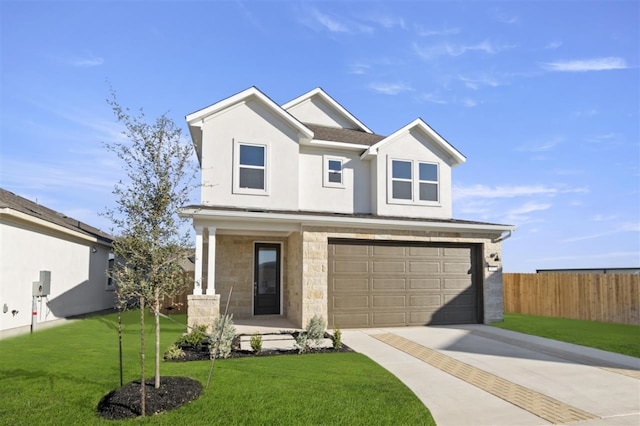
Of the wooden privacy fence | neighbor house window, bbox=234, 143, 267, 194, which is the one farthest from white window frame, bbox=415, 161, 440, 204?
the wooden privacy fence

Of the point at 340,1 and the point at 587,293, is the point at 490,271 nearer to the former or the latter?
the point at 587,293

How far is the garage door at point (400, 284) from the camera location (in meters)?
11.4

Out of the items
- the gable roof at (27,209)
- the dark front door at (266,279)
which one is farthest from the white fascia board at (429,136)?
the gable roof at (27,209)

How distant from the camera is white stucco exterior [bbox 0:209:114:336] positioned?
9906mm

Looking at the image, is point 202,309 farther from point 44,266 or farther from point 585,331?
point 585,331

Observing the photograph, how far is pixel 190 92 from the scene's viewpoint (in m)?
12.2

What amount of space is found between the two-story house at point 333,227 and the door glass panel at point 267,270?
0.12 feet

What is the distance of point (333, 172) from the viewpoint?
1341cm

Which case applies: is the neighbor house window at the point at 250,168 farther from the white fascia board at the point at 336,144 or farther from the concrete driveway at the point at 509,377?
the concrete driveway at the point at 509,377

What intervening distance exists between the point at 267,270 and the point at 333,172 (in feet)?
13.7

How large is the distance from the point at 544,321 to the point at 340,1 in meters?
12.6

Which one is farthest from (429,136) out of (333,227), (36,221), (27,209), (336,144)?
(27,209)

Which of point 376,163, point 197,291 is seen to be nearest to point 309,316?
point 197,291

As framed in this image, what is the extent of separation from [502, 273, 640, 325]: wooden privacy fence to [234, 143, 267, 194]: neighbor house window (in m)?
12.0
